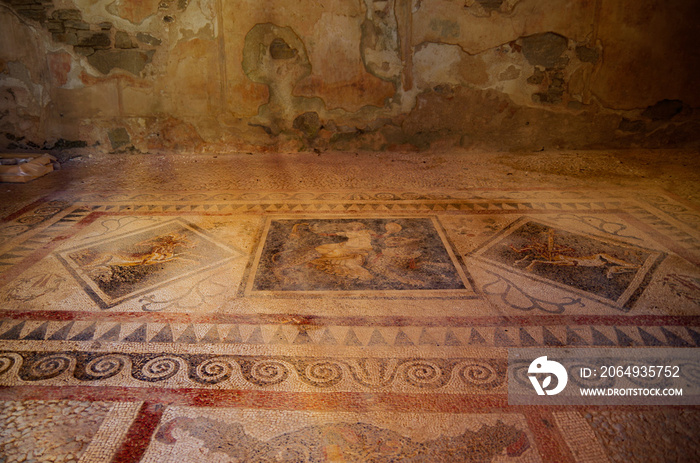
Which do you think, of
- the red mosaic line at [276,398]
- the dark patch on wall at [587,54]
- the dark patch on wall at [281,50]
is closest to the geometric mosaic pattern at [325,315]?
the red mosaic line at [276,398]

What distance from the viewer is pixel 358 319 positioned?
6.13 ft

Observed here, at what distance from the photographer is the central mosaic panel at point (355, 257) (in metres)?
2.14

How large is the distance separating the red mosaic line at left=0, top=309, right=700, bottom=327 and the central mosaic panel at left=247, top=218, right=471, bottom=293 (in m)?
0.24

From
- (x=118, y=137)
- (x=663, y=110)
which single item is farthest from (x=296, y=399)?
(x=663, y=110)

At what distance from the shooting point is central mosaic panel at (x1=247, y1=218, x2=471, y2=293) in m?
2.14

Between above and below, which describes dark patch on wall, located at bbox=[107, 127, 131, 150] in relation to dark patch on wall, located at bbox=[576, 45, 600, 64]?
below

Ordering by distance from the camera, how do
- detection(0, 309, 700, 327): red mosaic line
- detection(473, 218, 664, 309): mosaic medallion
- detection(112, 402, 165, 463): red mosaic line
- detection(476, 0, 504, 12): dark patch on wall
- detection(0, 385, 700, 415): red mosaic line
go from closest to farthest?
detection(112, 402, 165, 463): red mosaic line, detection(0, 385, 700, 415): red mosaic line, detection(0, 309, 700, 327): red mosaic line, detection(473, 218, 664, 309): mosaic medallion, detection(476, 0, 504, 12): dark patch on wall

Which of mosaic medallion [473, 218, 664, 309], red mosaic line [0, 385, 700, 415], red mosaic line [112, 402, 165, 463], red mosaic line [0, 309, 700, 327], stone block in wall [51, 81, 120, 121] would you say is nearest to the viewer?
red mosaic line [112, 402, 165, 463]

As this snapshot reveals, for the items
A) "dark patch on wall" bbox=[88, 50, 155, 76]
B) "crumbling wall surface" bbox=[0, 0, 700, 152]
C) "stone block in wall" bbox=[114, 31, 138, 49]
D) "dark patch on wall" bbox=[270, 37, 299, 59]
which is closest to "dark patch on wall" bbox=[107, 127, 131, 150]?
"crumbling wall surface" bbox=[0, 0, 700, 152]

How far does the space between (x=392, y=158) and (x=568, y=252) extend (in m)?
2.02

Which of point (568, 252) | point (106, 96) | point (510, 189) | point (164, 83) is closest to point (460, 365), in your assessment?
point (568, 252)

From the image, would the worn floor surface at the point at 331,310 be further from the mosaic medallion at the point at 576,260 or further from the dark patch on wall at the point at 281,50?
the dark patch on wall at the point at 281,50

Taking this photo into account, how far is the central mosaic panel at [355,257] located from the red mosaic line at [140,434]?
2.46 feet

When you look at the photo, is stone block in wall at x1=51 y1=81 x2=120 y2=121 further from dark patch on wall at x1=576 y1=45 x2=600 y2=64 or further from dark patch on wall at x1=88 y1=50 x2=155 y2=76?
dark patch on wall at x1=576 y1=45 x2=600 y2=64
